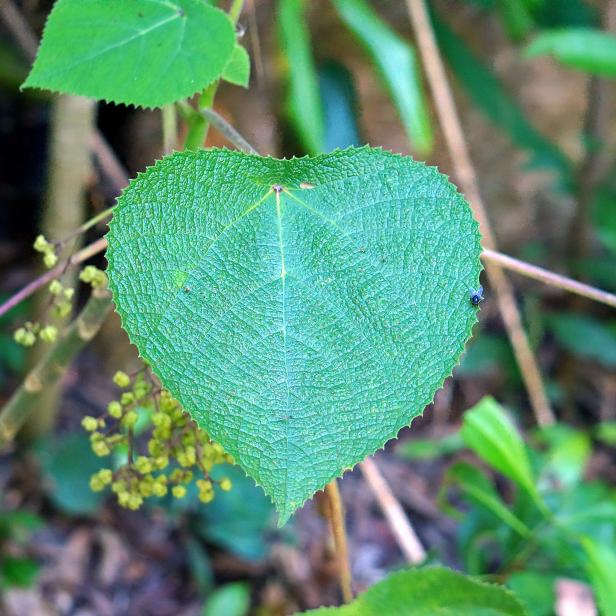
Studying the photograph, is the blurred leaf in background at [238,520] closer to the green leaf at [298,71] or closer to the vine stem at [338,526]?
the green leaf at [298,71]

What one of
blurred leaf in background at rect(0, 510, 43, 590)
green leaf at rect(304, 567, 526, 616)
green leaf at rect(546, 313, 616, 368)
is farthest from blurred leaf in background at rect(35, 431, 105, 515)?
green leaf at rect(546, 313, 616, 368)

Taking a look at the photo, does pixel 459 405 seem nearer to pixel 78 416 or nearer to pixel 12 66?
pixel 78 416

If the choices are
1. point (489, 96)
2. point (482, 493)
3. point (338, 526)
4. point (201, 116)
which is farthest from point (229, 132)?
point (489, 96)

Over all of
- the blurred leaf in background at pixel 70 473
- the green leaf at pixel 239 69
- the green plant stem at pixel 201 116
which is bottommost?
the blurred leaf in background at pixel 70 473

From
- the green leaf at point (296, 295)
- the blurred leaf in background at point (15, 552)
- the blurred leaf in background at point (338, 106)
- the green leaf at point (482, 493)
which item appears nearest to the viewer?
the green leaf at point (296, 295)

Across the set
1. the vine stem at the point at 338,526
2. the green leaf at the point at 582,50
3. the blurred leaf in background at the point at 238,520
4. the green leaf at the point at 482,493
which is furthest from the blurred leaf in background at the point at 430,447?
the vine stem at the point at 338,526

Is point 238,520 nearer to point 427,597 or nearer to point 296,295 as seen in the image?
point 427,597

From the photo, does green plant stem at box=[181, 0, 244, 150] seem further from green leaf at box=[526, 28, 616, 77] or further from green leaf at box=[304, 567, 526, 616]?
green leaf at box=[526, 28, 616, 77]
